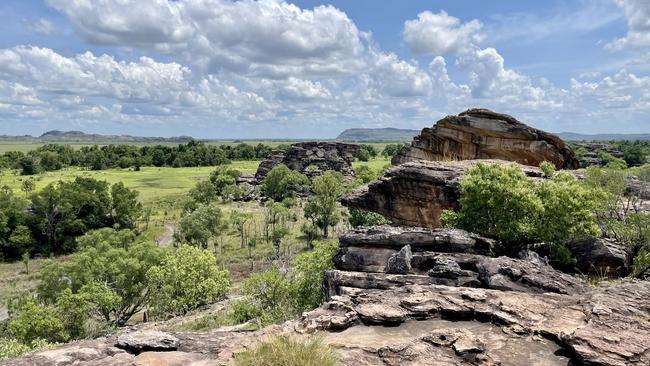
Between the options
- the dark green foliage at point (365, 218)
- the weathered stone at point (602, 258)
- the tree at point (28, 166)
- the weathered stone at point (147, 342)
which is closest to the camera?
the weathered stone at point (147, 342)

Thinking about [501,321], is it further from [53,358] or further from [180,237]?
[180,237]

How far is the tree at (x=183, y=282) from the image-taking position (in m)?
54.6

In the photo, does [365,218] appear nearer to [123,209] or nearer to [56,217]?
[123,209]

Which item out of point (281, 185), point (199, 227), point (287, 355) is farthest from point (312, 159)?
point (287, 355)

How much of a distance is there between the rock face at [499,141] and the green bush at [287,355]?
53.1 metres

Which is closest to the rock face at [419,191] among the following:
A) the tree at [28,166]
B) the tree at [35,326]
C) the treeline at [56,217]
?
the tree at [35,326]

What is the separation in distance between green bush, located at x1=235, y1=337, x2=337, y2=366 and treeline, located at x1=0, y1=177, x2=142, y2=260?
101 metres

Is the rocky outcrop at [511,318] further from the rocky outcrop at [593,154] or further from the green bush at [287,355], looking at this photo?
the rocky outcrop at [593,154]

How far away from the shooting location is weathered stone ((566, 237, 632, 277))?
3094 cm

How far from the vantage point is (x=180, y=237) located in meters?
90.2

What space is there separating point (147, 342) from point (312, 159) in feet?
549

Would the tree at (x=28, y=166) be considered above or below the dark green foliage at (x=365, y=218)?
above

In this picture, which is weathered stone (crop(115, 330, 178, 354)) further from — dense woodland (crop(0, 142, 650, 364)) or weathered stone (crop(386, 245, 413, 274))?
weathered stone (crop(386, 245, 413, 274))

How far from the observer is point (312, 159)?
18200cm
